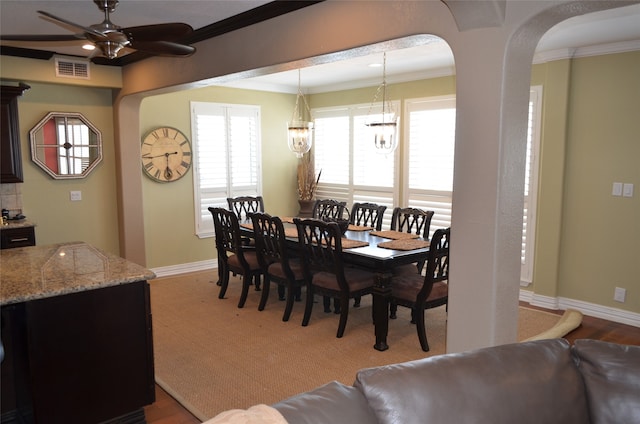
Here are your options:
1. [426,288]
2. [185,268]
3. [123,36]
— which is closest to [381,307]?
[426,288]

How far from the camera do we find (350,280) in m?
4.11

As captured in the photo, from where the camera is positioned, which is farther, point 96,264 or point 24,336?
point 96,264

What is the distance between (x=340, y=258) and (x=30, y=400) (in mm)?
2268

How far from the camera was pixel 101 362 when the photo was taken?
8.61 feet

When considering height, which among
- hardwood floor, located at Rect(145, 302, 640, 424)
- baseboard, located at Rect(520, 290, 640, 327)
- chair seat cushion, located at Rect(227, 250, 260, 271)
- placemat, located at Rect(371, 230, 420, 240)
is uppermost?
placemat, located at Rect(371, 230, 420, 240)

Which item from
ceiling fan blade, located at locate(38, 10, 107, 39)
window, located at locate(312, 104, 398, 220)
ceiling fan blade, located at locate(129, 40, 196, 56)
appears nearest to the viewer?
ceiling fan blade, located at locate(38, 10, 107, 39)

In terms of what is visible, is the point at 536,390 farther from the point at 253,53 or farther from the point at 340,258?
the point at 253,53

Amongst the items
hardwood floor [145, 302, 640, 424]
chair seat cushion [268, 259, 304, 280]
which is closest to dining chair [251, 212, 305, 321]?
chair seat cushion [268, 259, 304, 280]

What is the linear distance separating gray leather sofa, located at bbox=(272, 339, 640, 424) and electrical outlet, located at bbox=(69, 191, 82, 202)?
490cm

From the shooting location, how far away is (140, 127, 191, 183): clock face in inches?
232

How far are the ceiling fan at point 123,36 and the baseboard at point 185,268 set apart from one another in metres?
3.70

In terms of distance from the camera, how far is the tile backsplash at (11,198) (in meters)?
5.04

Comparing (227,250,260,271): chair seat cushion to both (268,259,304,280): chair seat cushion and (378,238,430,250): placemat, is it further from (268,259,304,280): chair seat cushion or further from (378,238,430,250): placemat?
(378,238,430,250): placemat

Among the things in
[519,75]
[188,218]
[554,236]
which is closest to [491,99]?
[519,75]
